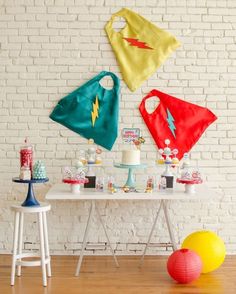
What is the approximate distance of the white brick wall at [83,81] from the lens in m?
5.29

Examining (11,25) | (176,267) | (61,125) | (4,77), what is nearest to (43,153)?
(61,125)

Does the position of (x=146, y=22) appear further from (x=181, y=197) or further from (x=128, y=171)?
(x=181, y=197)

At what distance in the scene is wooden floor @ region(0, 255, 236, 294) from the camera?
4348 millimetres

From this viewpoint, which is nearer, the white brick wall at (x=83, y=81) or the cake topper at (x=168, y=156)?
the cake topper at (x=168, y=156)

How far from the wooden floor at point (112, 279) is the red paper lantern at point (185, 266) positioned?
72 mm

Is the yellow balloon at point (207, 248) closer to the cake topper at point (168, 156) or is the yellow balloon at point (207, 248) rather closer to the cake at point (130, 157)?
the cake topper at point (168, 156)

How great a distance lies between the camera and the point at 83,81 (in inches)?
209

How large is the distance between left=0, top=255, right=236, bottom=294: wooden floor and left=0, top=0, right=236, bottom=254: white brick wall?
34cm

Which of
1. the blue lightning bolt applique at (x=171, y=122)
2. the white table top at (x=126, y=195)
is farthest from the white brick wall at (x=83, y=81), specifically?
the white table top at (x=126, y=195)

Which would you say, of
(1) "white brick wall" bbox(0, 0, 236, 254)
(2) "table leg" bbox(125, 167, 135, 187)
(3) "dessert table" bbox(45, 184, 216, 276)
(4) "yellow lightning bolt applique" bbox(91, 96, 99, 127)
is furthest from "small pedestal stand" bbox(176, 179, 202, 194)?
(4) "yellow lightning bolt applique" bbox(91, 96, 99, 127)

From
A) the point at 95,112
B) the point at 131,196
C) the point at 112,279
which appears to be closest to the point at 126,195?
A: the point at 131,196

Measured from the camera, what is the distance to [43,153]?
5.32 meters

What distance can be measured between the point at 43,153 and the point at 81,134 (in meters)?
0.39

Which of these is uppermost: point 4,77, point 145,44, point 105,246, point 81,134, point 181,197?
point 145,44
